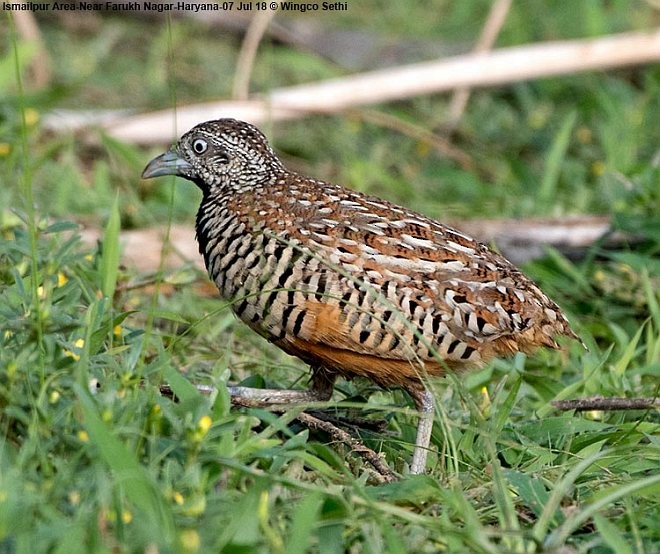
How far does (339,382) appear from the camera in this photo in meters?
5.61

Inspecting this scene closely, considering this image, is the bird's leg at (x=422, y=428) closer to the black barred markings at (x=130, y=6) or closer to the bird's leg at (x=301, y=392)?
the bird's leg at (x=301, y=392)

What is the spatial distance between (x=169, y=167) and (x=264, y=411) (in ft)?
5.68

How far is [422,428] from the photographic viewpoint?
4.75m

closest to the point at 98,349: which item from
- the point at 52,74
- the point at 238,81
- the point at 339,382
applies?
the point at 339,382

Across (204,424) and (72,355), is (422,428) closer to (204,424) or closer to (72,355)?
(204,424)

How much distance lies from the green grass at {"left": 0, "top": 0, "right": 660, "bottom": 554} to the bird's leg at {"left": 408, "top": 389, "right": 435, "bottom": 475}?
0.08 m

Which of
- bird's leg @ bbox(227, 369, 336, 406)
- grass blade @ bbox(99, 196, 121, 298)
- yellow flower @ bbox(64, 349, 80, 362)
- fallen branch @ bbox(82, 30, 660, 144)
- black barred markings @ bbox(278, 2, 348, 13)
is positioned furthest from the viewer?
black barred markings @ bbox(278, 2, 348, 13)

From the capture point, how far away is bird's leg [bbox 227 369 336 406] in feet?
16.2

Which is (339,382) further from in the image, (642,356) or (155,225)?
(155,225)

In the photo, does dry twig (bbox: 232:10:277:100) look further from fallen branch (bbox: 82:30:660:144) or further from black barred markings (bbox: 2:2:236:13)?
black barred markings (bbox: 2:2:236:13)

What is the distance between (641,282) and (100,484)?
420 cm

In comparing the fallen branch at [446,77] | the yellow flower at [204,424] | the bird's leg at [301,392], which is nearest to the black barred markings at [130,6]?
the fallen branch at [446,77]

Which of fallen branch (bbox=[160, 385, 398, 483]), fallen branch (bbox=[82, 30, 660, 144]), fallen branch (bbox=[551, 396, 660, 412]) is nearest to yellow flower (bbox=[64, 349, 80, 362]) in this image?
fallen branch (bbox=[160, 385, 398, 483])

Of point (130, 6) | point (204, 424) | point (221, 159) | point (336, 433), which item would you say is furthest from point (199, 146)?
point (130, 6)
